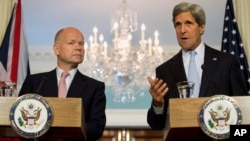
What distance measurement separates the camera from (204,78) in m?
2.35

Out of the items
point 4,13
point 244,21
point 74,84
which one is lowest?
point 74,84

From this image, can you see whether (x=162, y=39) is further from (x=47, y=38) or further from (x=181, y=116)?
(x=181, y=116)

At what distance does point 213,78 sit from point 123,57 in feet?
14.5

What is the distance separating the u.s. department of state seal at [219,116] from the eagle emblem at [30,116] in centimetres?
68

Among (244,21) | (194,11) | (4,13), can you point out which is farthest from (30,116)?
(244,21)

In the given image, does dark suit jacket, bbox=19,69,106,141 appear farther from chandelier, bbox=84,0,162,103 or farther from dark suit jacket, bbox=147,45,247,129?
chandelier, bbox=84,0,162,103

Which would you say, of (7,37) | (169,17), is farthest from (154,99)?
(169,17)

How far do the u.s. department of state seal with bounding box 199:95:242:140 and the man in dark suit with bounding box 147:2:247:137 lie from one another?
0.86 ft

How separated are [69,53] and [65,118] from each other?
0.76 meters

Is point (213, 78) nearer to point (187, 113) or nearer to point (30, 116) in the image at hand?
point (187, 113)

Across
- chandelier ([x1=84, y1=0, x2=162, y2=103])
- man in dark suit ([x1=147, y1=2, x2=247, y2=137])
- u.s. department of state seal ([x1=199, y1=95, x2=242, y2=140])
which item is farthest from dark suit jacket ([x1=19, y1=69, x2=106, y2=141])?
chandelier ([x1=84, y1=0, x2=162, y2=103])

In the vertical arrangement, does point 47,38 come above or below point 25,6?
below

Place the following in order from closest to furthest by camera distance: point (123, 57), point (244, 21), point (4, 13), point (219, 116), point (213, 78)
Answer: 1. point (219, 116)
2. point (213, 78)
3. point (4, 13)
4. point (244, 21)
5. point (123, 57)

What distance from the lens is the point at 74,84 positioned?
2570mm
